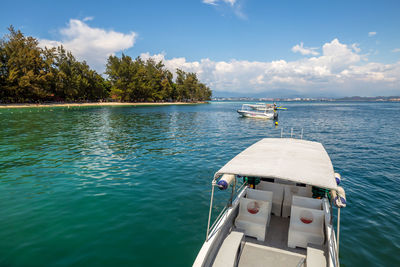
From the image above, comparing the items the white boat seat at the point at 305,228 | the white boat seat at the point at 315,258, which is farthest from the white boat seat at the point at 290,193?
the white boat seat at the point at 315,258

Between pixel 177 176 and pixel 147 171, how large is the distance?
8.18 ft

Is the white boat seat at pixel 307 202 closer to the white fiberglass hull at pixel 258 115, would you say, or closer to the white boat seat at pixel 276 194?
the white boat seat at pixel 276 194

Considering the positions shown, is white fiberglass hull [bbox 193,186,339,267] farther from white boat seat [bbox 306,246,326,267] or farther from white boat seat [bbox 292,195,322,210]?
white boat seat [bbox 292,195,322,210]

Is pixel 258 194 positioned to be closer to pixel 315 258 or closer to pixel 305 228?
pixel 305 228

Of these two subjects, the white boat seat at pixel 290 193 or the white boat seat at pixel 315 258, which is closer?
the white boat seat at pixel 315 258

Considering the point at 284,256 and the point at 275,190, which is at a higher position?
the point at 275,190

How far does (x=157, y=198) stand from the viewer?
38.3 ft

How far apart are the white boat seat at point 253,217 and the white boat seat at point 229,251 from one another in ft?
2.37

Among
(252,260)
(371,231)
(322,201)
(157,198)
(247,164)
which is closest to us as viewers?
(252,260)

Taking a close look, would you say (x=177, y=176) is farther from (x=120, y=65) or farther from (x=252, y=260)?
(x=120, y=65)

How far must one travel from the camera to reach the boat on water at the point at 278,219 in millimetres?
5895

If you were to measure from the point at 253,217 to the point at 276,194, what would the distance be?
2097 millimetres

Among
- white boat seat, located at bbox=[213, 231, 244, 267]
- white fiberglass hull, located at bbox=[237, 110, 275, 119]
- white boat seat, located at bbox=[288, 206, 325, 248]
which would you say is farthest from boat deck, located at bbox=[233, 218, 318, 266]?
white fiberglass hull, located at bbox=[237, 110, 275, 119]

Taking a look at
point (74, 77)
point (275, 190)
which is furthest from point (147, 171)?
point (74, 77)
